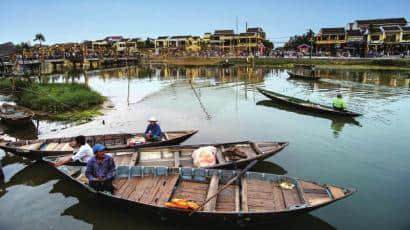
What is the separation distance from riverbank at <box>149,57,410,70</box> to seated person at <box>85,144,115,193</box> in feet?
100

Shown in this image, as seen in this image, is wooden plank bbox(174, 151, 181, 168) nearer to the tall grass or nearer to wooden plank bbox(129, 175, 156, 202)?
wooden plank bbox(129, 175, 156, 202)

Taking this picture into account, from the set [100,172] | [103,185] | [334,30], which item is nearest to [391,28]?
[334,30]

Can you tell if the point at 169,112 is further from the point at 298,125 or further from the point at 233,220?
the point at 233,220

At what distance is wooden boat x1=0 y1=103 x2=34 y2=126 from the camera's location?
1606cm

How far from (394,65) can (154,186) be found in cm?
5246

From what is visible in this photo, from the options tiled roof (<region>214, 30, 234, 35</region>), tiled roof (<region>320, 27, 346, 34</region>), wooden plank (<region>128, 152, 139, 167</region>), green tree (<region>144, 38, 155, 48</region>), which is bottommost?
wooden plank (<region>128, 152, 139, 167</region>)

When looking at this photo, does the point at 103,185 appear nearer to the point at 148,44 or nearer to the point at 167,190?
the point at 167,190

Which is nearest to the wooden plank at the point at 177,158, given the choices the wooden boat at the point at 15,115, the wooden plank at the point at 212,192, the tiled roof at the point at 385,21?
the wooden plank at the point at 212,192

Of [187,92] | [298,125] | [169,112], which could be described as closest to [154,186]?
[298,125]

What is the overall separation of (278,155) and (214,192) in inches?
220

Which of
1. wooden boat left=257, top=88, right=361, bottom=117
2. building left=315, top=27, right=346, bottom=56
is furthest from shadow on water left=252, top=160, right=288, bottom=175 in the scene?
building left=315, top=27, right=346, bottom=56

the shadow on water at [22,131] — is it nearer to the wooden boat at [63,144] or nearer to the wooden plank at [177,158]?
the wooden boat at [63,144]

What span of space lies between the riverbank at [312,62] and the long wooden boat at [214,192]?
1166 inches

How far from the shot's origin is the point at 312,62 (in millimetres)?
56562
